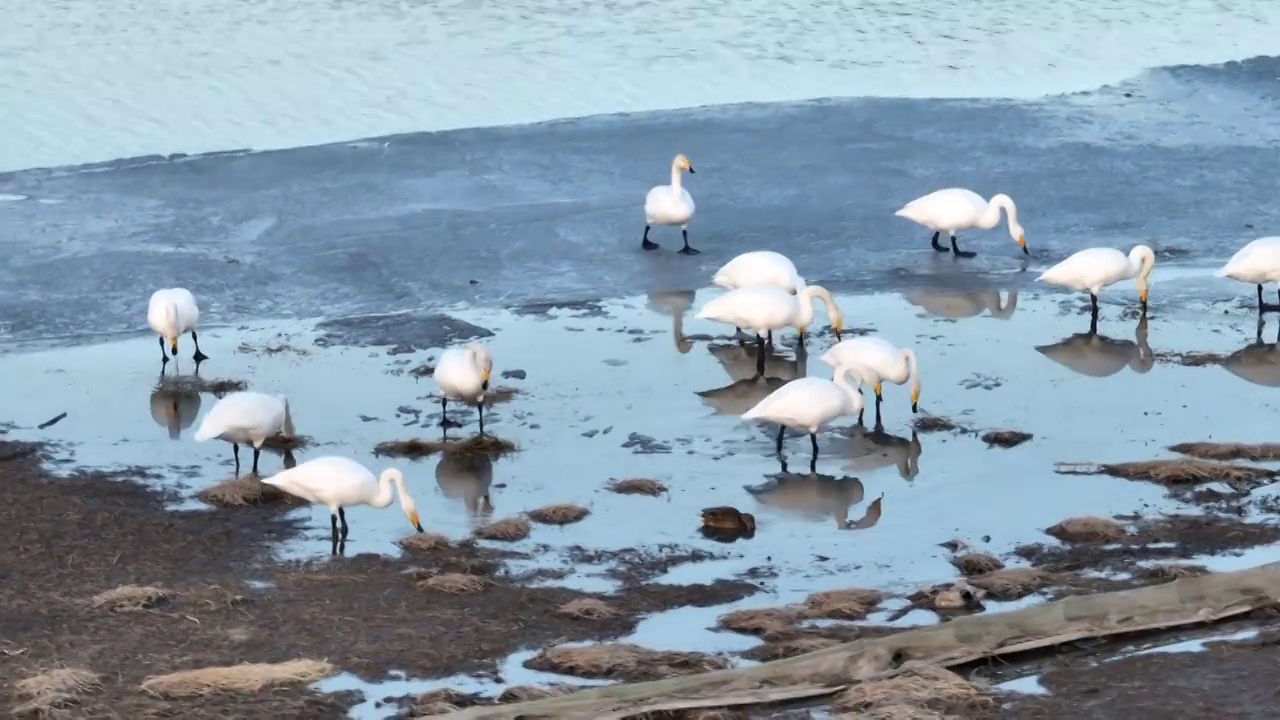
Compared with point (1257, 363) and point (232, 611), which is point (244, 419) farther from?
point (1257, 363)

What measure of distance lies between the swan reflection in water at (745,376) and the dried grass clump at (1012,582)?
10.9ft

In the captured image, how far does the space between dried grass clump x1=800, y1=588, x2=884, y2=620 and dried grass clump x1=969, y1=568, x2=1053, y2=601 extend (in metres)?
0.50

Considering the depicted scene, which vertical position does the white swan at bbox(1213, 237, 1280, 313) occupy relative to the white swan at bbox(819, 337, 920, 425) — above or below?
above

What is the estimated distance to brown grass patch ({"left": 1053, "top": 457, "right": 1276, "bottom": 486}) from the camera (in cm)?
1051

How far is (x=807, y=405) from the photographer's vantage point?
1091 cm

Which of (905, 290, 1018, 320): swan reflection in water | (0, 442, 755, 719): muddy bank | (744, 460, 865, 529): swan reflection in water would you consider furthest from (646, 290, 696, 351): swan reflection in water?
(0, 442, 755, 719): muddy bank

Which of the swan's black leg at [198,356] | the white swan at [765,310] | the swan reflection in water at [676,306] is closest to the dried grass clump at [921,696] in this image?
the white swan at [765,310]

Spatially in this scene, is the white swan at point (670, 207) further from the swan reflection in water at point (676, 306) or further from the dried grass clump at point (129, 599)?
the dried grass clump at point (129, 599)

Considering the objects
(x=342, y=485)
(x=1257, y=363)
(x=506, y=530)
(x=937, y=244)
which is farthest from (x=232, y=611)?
(x=937, y=244)

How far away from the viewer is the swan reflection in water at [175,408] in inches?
476

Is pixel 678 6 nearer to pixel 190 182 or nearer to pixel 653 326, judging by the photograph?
pixel 190 182

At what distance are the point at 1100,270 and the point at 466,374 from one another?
16.1ft

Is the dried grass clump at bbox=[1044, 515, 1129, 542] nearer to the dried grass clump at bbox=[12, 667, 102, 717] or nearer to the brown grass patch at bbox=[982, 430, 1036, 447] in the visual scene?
the brown grass patch at bbox=[982, 430, 1036, 447]

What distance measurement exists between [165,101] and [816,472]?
13.2m
